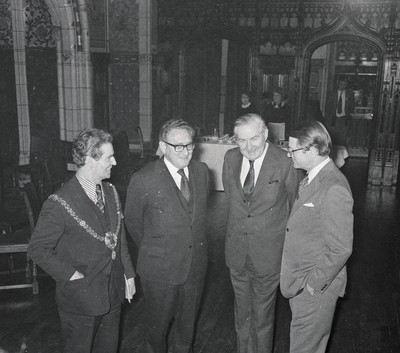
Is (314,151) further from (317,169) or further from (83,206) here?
(83,206)

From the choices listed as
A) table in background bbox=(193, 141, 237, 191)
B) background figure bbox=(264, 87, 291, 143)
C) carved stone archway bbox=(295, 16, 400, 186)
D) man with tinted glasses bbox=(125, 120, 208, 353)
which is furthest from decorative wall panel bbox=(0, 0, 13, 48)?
man with tinted glasses bbox=(125, 120, 208, 353)

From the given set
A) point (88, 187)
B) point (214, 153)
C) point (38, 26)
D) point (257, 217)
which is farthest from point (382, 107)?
point (88, 187)

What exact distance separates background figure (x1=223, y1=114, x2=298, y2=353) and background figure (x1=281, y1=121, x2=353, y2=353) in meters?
0.30

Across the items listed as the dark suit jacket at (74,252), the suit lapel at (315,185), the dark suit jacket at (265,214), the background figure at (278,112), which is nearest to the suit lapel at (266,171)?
A: the dark suit jacket at (265,214)

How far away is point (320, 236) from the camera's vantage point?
2.44 m

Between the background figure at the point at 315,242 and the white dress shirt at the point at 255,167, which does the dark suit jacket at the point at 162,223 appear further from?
the background figure at the point at 315,242

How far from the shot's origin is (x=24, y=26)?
800cm

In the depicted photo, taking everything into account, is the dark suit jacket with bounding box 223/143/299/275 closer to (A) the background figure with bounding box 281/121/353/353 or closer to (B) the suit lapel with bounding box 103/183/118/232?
(A) the background figure with bounding box 281/121/353/353

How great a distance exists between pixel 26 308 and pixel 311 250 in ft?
9.04

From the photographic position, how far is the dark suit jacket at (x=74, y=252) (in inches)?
92.1

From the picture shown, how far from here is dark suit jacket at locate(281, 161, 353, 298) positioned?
232 centimetres

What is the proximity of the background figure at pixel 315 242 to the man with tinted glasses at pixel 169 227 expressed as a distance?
608mm

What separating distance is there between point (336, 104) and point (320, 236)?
1053cm

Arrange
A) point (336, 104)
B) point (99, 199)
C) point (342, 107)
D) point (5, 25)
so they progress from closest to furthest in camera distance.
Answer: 1. point (99, 199)
2. point (5, 25)
3. point (342, 107)
4. point (336, 104)
